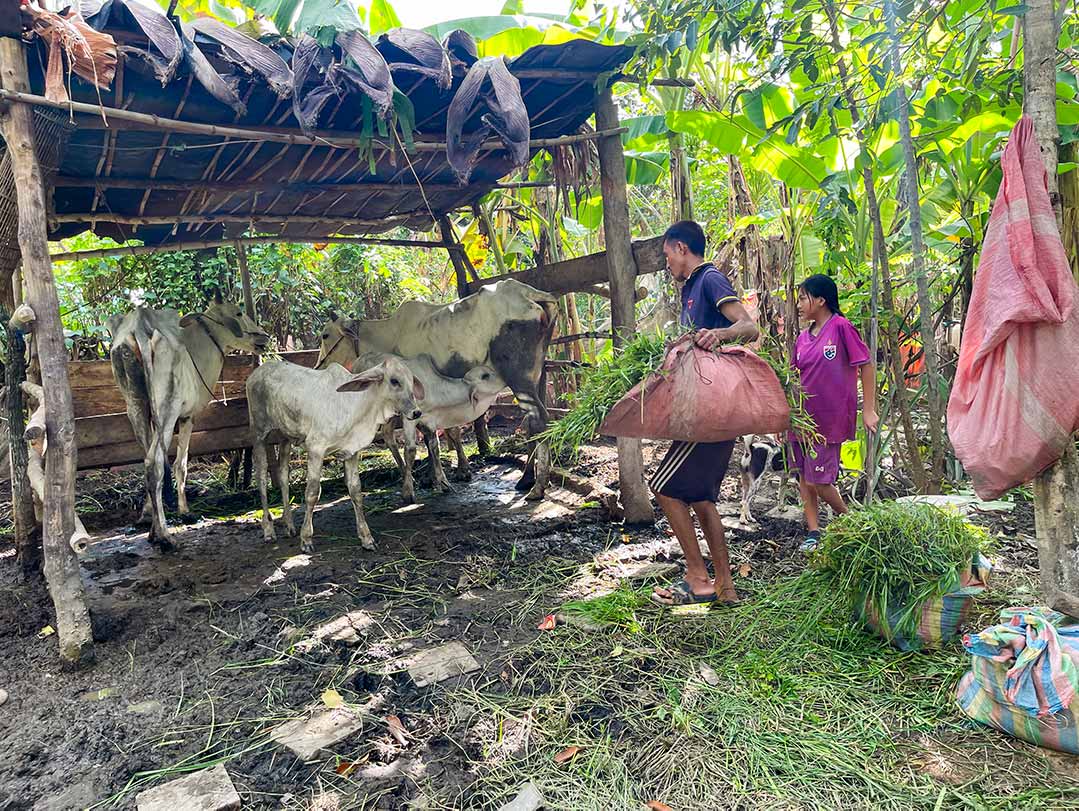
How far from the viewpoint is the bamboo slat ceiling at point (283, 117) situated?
391cm

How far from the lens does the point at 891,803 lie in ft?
7.80

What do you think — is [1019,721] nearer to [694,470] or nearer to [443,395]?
[694,470]

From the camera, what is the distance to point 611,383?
3582mm

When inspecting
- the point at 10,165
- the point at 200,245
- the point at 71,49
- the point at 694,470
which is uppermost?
the point at 71,49

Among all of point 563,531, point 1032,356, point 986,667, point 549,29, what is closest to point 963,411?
point 1032,356

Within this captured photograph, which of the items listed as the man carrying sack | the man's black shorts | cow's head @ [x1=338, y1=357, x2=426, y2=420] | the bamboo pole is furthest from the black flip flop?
the bamboo pole

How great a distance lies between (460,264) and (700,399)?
A: 211 inches

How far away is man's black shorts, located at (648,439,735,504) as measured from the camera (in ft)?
12.2

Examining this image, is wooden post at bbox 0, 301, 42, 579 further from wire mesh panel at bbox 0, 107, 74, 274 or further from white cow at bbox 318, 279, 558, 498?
white cow at bbox 318, 279, 558, 498

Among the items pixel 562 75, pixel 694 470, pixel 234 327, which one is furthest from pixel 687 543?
pixel 234 327

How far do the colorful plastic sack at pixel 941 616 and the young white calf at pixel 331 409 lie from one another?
11.1 ft

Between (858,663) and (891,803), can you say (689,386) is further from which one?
(891,803)

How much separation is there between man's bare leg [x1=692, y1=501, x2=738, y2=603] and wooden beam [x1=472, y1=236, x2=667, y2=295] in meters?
2.34

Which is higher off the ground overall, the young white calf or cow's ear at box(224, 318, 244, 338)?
cow's ear at box(224, 318, 244, 338)
